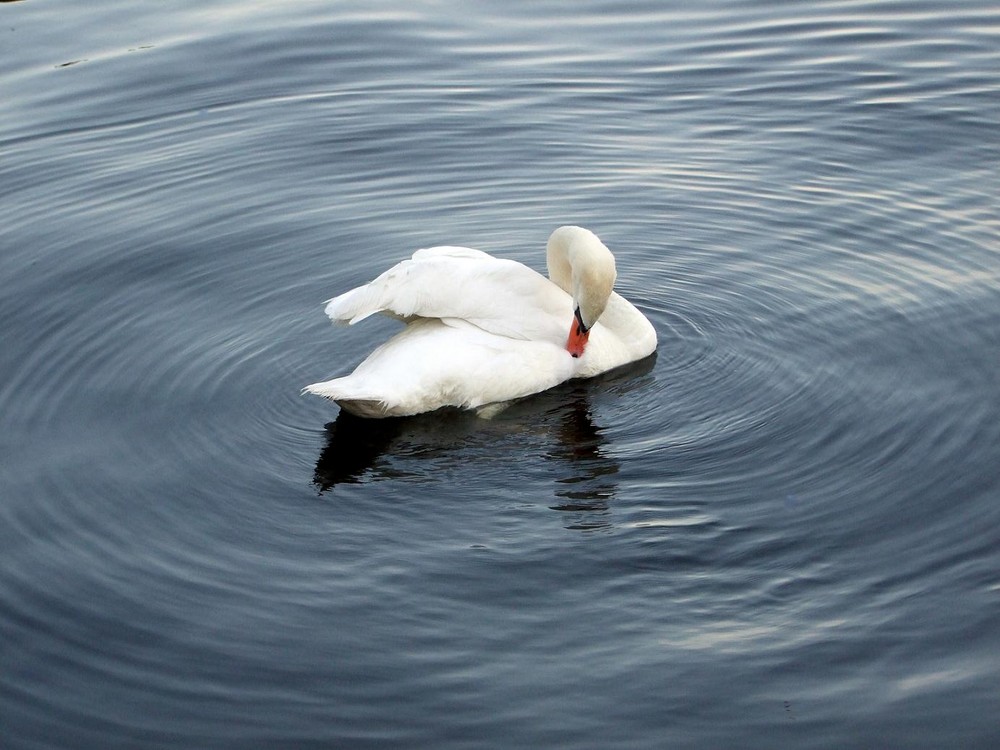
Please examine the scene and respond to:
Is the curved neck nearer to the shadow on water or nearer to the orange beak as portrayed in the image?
the orange beak

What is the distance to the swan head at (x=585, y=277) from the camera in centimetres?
944

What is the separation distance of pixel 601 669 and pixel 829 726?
103 centimetres

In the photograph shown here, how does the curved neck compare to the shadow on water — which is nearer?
the shadow on water

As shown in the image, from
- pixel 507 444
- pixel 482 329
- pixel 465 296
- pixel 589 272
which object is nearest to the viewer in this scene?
pixel 507 444

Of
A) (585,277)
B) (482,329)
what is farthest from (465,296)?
(585,277)

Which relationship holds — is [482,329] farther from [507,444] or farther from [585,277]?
[507,444]

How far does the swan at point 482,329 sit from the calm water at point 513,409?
20 cm

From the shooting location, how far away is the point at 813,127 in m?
13.8

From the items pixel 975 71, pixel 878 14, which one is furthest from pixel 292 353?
Answer: pixel 878 14

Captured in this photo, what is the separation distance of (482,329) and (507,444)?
954 mm

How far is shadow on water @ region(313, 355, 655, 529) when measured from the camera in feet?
27.9

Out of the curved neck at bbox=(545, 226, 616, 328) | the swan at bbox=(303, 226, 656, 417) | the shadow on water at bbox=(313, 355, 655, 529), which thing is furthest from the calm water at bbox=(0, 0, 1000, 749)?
the curved neck at bbox=(545, 226, 616, 328)

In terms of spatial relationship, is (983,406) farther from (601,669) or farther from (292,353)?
(292,353)

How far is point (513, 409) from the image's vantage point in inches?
379
